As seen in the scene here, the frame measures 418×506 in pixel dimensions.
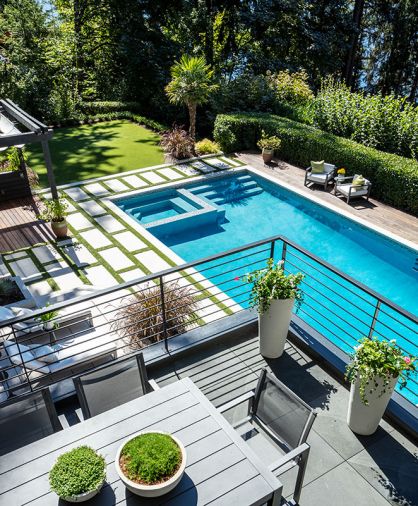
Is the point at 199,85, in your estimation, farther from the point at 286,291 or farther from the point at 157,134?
the point at 286,291

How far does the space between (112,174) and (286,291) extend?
9637mm

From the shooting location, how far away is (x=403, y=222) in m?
10.2

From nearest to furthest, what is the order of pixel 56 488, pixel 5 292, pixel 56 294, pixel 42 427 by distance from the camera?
pixel 56 488 < pixel 42 427 < pixel 5 292 < pixel 56 294

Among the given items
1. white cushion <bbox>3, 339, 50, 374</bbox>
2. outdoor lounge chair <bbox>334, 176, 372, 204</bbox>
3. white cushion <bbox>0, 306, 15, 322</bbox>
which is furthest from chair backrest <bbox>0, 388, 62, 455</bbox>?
outdoor lounge chair <bbox>334, 176, 372, 204</bbox>

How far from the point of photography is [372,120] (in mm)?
12602

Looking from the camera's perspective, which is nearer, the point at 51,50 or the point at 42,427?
the point at 42,427

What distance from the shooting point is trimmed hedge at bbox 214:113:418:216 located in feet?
34.9

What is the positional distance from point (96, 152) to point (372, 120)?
8843 mm

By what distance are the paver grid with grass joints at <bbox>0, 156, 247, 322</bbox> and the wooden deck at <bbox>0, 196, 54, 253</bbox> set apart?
0.23 meters

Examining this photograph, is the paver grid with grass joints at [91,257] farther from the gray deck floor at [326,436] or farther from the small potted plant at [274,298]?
the small potted plant at [274,298]

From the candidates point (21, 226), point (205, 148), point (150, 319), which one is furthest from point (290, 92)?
point (150, 319)

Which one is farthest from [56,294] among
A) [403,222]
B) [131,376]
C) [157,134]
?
[157,134]

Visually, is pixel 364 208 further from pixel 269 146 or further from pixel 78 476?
pixel 78 476

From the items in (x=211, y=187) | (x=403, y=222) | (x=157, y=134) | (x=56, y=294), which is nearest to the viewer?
(x=56, y=294)
